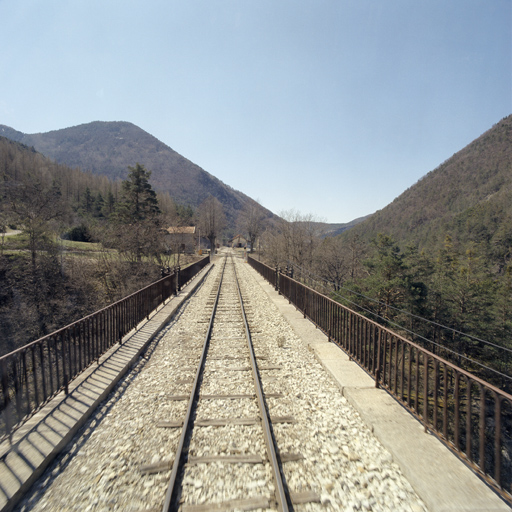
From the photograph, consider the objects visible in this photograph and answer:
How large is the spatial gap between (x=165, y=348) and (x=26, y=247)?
52.9ft

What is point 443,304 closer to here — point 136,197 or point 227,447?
point 227,447

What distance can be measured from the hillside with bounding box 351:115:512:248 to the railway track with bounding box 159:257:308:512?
256ft

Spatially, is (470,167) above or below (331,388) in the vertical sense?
above

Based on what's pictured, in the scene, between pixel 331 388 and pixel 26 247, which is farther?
pixel 26 247

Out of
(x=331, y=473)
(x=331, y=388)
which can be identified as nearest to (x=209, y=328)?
(x=331, y=388)

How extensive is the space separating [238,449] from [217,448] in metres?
0.23

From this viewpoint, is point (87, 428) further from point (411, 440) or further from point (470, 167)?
point (470, 167)

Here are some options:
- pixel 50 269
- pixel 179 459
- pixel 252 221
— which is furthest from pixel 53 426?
pixel 252 221

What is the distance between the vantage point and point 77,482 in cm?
275

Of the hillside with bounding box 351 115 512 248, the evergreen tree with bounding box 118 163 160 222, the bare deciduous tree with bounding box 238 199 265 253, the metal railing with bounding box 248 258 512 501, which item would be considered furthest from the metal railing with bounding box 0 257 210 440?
the hillside with bounding box 351 115 512 248

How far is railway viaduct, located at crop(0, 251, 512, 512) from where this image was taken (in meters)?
2.55

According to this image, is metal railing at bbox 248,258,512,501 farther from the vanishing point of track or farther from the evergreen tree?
the evergreen tree

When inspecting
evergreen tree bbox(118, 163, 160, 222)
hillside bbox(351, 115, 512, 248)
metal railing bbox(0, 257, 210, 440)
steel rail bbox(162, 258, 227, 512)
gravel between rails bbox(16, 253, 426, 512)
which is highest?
hillside bbox(351, 115, 512, 248)

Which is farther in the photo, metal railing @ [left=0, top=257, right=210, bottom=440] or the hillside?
the hillside
